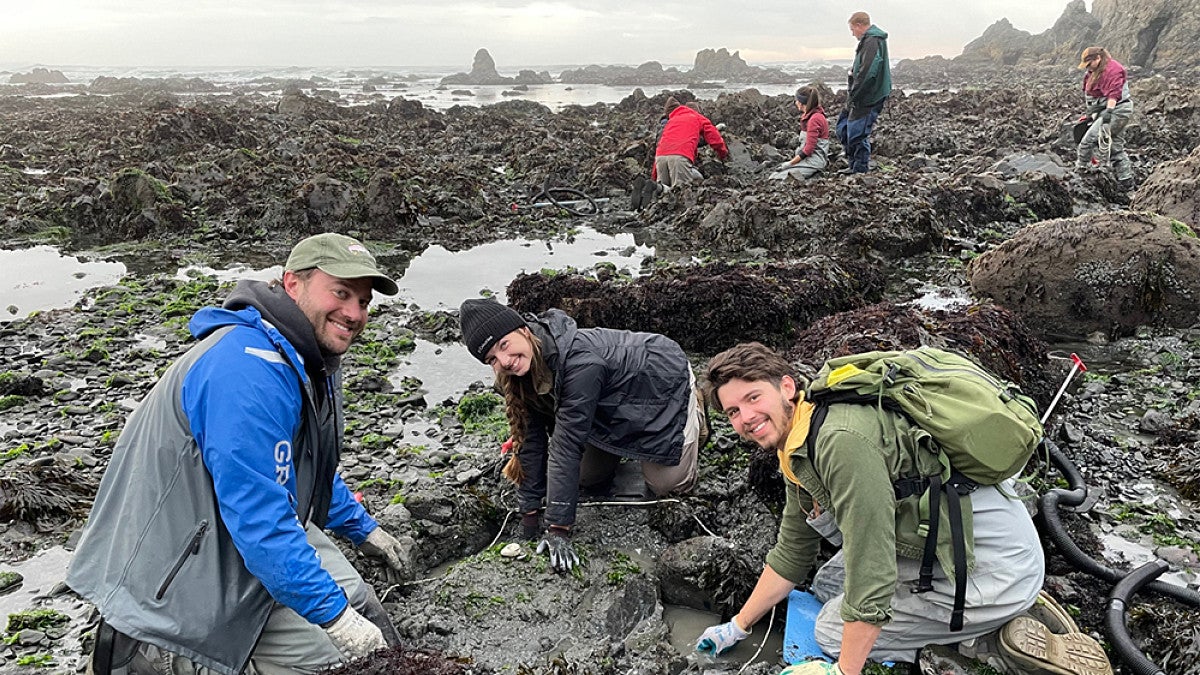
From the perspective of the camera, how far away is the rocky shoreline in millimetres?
3936

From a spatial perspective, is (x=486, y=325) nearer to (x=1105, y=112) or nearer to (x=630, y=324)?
(x=630, y=324)

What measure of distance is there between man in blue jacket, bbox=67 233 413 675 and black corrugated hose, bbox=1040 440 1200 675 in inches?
125

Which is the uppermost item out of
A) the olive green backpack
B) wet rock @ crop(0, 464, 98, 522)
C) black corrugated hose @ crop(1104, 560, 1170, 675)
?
the olive green backpack

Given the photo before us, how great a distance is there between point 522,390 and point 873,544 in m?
1.99

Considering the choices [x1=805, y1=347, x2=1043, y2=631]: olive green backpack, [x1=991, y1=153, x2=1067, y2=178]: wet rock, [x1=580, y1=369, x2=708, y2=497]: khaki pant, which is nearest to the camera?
[x1=805, y1=347, x2=1043, y2=631]: olive green backpack

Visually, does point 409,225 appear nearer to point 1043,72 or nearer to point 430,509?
point 430,509

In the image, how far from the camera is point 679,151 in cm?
1429

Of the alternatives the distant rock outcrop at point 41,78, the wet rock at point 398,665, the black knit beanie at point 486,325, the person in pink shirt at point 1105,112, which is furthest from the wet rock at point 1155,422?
the distant rock outcrop at point 41,78

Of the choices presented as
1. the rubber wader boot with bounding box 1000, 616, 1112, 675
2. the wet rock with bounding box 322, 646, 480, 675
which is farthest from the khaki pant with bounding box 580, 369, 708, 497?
the rubber wader boot with bounding box 1000, 616, 1112, 675

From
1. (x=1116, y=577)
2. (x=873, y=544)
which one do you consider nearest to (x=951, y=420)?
(x=873, y=544)

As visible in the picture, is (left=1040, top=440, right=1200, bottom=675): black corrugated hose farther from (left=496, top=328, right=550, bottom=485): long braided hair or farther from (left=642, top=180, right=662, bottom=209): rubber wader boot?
(left=642, top=180, right=662, bottom=209): rubber wader boot

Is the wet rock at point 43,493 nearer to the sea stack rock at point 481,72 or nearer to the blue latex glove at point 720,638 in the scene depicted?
the blue latex glove at point 720,638

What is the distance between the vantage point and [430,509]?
4.59m

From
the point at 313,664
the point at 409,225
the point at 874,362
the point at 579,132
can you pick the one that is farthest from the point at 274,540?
the point at 579,132
